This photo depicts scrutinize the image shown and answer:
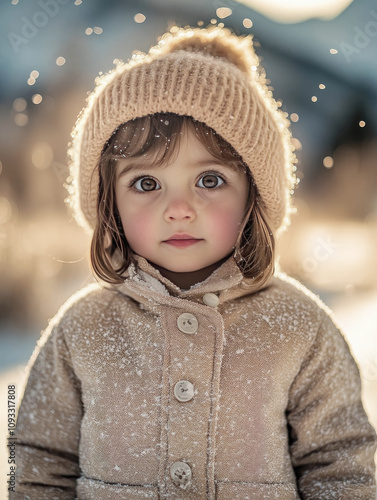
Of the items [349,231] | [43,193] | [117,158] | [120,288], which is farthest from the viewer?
[349,231]

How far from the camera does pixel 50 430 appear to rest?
1.34 m

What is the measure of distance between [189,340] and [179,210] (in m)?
0.30

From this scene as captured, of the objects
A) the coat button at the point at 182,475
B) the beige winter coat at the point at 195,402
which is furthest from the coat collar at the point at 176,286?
the coat button at the point at 182,475

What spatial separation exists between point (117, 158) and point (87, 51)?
7.87 feet

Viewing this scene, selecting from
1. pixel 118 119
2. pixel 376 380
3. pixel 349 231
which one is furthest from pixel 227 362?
pixel 349 231

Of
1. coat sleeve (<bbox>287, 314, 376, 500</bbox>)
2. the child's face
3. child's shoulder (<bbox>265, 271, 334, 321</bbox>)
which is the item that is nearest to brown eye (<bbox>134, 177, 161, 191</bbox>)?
the child's face

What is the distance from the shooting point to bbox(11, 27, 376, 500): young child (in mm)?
1223

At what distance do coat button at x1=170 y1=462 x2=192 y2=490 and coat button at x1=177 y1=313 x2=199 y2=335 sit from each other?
292 mm

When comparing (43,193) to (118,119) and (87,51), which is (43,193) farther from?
(118,119)

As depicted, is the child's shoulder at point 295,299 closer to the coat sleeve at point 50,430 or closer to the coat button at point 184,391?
the coat button at point 184,391

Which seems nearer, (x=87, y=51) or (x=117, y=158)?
(x=117, y=158)

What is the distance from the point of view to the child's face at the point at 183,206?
1.22 m

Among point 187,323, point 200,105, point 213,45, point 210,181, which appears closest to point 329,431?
point 187,323

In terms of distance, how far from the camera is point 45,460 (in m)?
1.33
